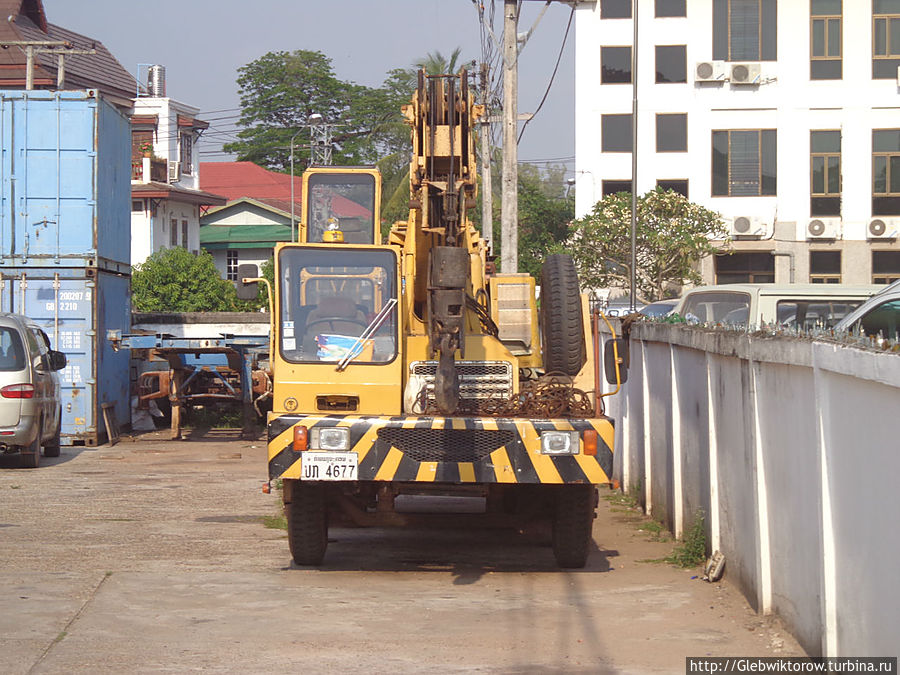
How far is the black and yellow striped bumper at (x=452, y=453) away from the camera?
8.30 m

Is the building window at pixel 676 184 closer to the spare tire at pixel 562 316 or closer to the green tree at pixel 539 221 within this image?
the green tree at pixel 539 221

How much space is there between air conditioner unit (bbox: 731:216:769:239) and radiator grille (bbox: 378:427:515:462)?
32.0 metres

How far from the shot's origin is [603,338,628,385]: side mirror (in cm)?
897

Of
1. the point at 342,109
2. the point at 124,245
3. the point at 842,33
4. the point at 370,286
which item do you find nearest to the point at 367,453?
the point at 370,286

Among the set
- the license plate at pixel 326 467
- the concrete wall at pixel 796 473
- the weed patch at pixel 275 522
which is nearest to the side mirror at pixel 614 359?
the concrete wall at pixel 796 473

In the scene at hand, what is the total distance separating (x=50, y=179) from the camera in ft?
59.9

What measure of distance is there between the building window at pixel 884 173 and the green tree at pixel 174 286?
69.9 feet

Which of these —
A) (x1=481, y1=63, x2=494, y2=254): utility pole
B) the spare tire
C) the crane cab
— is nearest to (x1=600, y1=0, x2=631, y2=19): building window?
(x1=481, y1=63, x2=494, y2=254): utility pole

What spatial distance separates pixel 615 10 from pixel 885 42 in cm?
874

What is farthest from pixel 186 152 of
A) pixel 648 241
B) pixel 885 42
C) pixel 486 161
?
pixel 885 42

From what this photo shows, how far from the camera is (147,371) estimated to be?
67.9 ft

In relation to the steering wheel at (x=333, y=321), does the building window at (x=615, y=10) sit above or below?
above

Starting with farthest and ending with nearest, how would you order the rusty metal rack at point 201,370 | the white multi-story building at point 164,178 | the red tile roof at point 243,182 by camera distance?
the red tile roof at point 243,182 < the white multi-story building at point 164,178 < the rusty metal rack at point 201,370

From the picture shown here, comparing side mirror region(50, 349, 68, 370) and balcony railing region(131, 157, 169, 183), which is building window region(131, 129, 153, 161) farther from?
side mirror region(50, 349, 68, 370)
